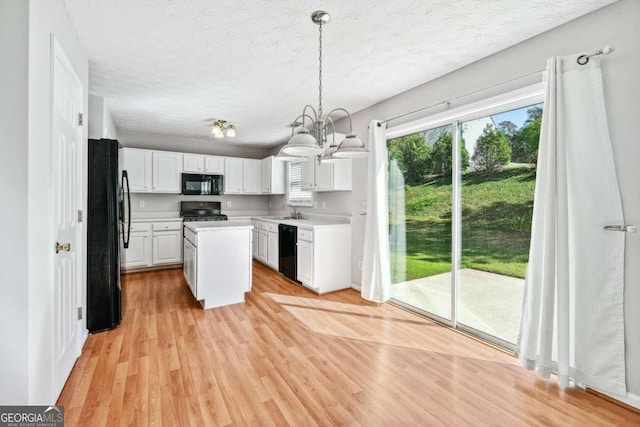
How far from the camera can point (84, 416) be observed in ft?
5.32

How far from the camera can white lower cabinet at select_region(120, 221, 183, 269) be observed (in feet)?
15.5

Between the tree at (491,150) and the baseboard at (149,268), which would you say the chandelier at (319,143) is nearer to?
the tree at (491,150)

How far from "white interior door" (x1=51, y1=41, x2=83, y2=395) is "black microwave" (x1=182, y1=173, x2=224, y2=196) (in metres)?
3.18

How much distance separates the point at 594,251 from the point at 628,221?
0.25 meters

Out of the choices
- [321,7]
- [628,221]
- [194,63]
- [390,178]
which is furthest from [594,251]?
[194,63]

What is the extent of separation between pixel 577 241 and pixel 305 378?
6.75 ft

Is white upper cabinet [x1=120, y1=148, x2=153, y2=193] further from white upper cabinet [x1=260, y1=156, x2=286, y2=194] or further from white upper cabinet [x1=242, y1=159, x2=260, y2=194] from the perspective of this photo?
white upper cabinet [x1=260, y1=156, x2=286, y2=194]

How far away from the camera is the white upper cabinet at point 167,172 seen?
515 cm

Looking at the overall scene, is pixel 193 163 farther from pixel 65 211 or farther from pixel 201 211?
pixel 65 211

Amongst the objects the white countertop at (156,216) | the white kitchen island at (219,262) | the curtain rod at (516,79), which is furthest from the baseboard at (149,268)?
the curtain rod at (516,79)

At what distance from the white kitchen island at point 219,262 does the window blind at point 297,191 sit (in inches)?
69.7

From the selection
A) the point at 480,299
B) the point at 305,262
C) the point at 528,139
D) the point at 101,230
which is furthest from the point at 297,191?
the point at 528,139

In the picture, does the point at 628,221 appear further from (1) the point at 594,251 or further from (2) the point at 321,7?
(2) the point at 321,7
